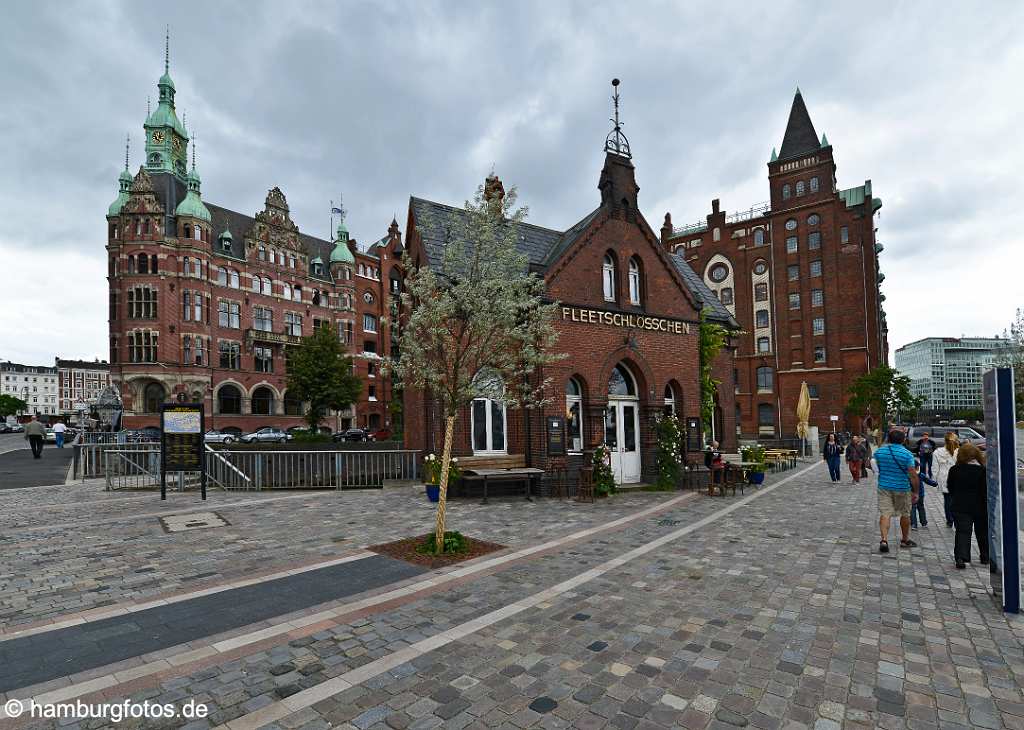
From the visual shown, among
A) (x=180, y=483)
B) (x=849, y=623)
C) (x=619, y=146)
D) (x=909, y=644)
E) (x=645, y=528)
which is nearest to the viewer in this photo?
(x=909, y=644)

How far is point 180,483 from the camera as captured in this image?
14438 millimetres

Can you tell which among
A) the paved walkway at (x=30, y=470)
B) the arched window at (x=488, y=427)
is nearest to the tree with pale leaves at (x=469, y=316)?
the arched window at (x=488, y=427)

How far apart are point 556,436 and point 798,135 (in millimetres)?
53395

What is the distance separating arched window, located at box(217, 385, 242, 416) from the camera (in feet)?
153

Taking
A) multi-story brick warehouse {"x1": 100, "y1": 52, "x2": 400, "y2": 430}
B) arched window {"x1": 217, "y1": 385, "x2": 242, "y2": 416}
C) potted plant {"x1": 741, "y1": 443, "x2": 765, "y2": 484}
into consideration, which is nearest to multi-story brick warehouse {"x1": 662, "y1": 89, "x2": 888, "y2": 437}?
potted plant {"x1": 741, "y1": 443, "x2": 765, "y2": 484}

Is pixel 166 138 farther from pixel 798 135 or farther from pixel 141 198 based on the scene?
pixel 798 135

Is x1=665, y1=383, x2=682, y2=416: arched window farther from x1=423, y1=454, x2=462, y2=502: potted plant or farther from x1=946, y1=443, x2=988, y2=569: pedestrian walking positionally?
x1=946, y1=443, x2=988, y2=569: pedestrian walking

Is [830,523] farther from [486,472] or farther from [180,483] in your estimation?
[180,483]

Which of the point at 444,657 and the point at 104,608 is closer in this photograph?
the point at 444,657

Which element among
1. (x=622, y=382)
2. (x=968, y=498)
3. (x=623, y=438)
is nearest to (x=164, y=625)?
(x=968, y=498)

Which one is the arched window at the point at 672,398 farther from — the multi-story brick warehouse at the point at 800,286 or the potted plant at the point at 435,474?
the multi-story brick warehouse at the point at 800,286

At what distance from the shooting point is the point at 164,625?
509 centimetres

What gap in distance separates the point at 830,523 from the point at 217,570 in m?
10.8

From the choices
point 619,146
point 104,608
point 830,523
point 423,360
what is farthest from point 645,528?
point 619,146
